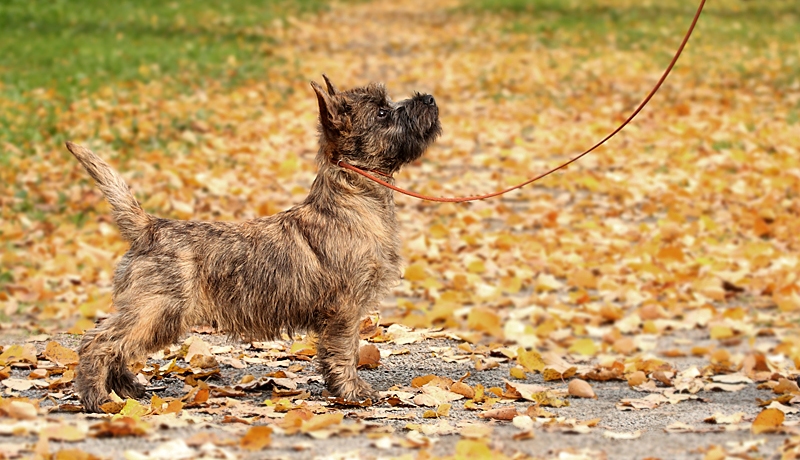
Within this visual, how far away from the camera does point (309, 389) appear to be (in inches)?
216

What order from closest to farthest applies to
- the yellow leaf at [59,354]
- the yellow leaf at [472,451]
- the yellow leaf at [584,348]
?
the yellow leaf at [472,451] < the yellow leaf at [59,354] < the yellow leaf at [584,348]

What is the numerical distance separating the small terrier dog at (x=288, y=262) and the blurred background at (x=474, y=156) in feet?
8.25

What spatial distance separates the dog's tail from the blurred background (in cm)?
249

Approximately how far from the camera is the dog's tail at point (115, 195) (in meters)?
4.86

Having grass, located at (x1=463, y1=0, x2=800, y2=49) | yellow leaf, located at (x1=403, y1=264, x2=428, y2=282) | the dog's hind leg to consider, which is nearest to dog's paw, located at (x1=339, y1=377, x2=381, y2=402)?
the dog's hind leg

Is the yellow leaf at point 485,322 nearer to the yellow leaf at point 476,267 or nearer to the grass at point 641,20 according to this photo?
the yellow leaf at point 476,267

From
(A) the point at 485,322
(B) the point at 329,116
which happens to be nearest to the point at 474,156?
(A) the point at 485,322

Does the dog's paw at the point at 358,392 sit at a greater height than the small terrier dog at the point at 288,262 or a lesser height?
lesser

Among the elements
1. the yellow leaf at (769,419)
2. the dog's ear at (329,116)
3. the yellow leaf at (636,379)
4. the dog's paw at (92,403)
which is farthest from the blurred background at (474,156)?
the yellow leaf at (769,419)

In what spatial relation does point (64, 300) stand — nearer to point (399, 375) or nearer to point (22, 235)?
point (22, 235)

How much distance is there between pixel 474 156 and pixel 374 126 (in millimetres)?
8326

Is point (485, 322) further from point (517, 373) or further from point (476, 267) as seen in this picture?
point (517, 373)

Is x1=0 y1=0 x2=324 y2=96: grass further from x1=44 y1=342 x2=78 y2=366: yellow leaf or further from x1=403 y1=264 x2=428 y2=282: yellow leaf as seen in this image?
x1=44 y1=342 x2=78 y2=366: yellow leaf

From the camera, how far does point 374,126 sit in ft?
16.8
